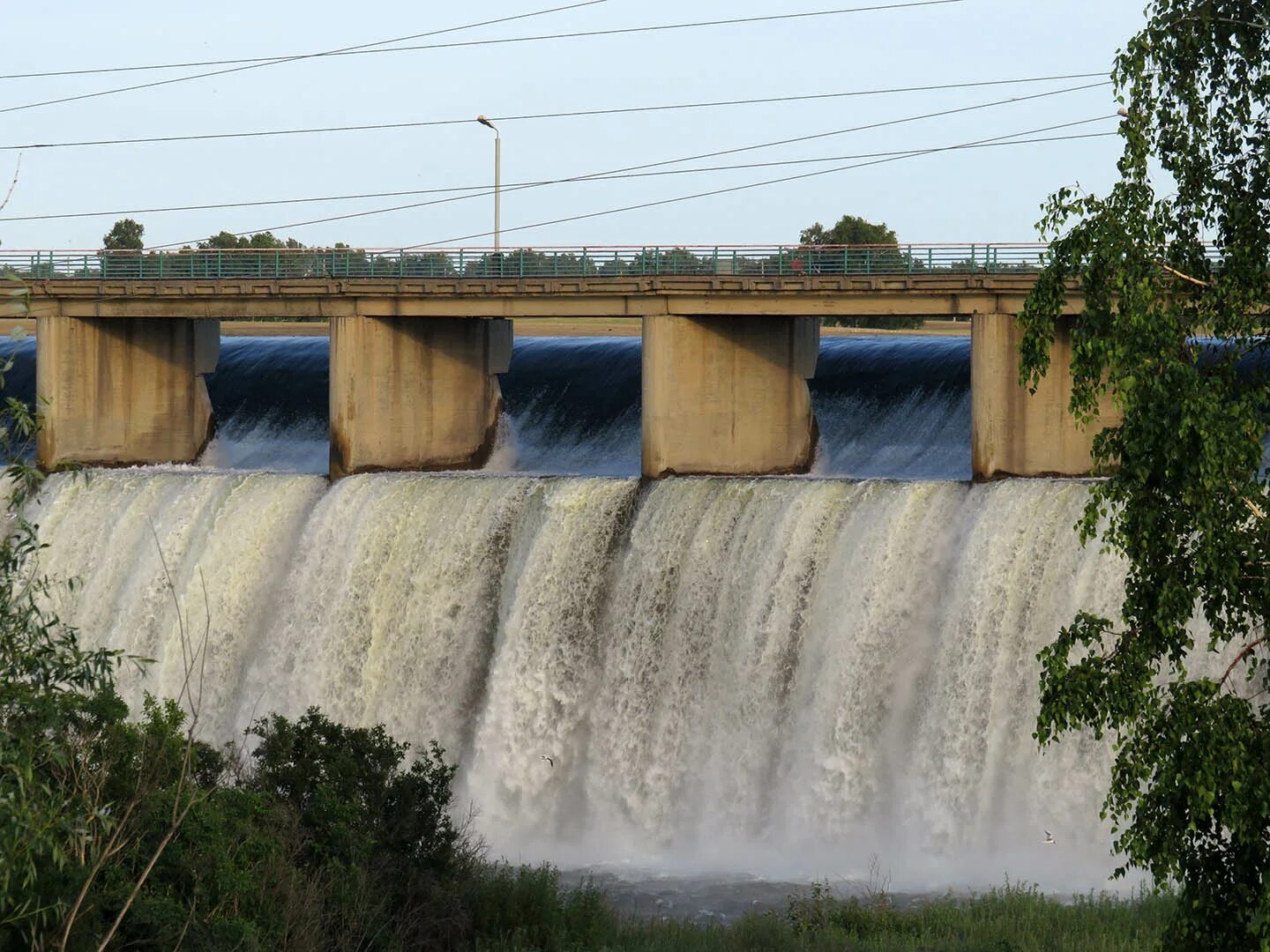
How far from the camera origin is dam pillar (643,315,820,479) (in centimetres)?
3769

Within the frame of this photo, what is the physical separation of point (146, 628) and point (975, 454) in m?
18.1

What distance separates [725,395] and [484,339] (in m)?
8.42

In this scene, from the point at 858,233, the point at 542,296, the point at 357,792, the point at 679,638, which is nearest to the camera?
the point at 357,792

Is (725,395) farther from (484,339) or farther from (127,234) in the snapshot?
(127,234)

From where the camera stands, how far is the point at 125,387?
47.3 meters

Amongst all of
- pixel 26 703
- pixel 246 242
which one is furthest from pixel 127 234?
pixel 26 703

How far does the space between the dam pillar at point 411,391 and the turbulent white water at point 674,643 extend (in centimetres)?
312

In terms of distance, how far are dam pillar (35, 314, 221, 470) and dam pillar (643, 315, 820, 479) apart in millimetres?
15977

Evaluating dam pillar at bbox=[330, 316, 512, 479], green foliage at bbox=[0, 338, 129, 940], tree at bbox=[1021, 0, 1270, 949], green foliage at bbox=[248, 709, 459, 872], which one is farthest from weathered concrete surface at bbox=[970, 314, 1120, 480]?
green foliage at bbox=[0, 338, 129, 940]

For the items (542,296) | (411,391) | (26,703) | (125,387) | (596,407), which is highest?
(542,296)

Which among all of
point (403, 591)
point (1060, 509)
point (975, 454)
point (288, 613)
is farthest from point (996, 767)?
point (288, 613)

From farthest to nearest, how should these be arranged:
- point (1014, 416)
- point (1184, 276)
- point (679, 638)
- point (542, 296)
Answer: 1. point (542, 296)
2. point (1014, 416)
3. point (679, 638)
4. point (1184, 276)

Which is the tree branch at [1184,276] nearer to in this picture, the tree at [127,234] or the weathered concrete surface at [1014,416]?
the weathered concrete surface at [1014,416]

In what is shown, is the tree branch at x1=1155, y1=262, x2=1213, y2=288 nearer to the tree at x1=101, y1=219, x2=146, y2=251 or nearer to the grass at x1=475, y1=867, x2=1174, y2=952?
the grass at x1=475, y1=867, x2=1174, y2=952
